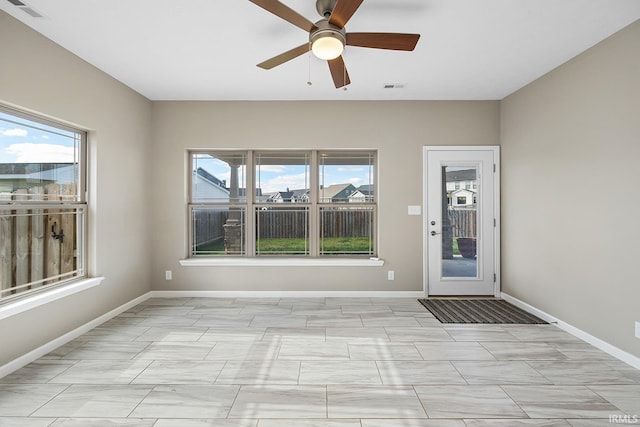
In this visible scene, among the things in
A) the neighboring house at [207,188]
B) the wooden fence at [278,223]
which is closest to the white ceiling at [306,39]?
the neighboring house at [207,188]

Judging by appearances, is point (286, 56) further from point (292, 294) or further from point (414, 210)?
point (292, 294)

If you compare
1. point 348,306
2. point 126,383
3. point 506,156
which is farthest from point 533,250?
point 126,383

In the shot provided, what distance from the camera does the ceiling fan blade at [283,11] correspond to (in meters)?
1.95

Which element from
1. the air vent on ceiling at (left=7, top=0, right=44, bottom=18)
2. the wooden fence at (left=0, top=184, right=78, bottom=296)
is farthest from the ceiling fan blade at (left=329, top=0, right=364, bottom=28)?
the wooden fence at (left=0, top=184, right=78, bottom=296)

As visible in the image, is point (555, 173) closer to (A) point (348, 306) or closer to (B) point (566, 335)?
(B) point (566, 335)

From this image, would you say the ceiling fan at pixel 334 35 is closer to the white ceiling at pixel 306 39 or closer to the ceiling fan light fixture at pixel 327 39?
the ceiling fan light fixture at pixel 327 39

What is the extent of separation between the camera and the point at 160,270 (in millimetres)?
4492

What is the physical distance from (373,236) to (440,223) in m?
0.92

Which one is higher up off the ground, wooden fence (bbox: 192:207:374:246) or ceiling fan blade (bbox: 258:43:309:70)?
ceiling fan blade (bbox: 258:43:309:70)

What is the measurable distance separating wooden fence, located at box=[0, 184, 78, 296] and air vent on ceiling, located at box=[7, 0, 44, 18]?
1370mm

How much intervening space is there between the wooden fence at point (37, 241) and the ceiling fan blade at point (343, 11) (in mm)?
2849

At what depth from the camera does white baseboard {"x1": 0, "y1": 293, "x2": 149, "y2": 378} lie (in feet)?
8.16

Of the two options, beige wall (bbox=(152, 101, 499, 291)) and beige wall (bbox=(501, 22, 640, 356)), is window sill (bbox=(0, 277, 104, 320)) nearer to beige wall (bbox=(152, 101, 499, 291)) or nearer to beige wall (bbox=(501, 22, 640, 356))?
beige wall (bbox=(152, 101, 499, 291))

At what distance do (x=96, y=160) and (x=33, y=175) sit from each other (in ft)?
2.18
